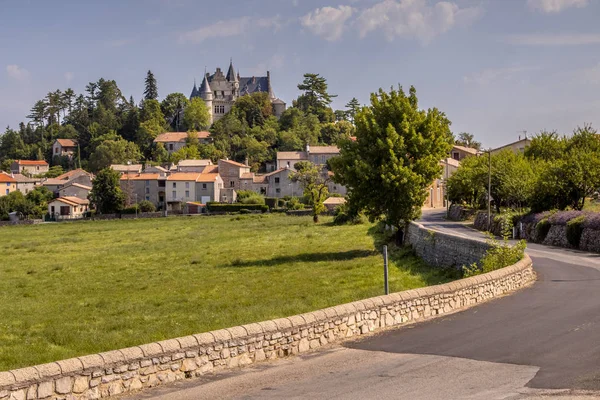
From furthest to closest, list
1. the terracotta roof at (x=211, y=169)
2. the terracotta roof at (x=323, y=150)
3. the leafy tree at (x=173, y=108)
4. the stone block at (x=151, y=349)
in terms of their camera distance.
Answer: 1. the leafy tree at (x=173, y=108)
2. the terracotta roof at (x=323, y=150)
3. the terracotta roof at (x=211, y=169)
4. the stone block at (x=151, y=349)

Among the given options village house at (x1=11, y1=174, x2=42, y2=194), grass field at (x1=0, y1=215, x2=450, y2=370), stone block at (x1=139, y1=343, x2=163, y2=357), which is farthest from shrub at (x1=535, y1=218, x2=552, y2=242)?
village house at (x1=11, y1=174, x2=42, y2=194)

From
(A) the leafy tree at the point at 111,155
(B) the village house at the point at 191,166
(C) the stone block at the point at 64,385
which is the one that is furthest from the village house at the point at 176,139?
(C) the stone block at the point at 64,385

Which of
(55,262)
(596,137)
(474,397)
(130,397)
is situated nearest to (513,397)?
A: (474,397)

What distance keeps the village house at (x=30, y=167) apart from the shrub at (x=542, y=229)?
143m

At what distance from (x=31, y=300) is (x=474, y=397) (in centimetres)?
2173

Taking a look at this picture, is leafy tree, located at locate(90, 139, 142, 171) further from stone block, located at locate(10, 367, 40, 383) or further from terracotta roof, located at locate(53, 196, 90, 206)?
stone block, located at locate(10, 367, 40, 383)

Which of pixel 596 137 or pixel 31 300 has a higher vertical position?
pixel 596 137

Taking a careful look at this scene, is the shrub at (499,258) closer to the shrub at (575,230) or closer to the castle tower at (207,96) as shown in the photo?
the shrub at (575,230)

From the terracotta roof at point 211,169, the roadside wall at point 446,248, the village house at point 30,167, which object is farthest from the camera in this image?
the village house at point 30,167

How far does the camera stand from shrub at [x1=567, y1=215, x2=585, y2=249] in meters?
41.2

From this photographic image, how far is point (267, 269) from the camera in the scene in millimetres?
36969

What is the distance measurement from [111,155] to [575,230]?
13038 centimetres

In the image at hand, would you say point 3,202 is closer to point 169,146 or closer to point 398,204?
point 169,146

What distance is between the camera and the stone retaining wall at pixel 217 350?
34.3 feet
